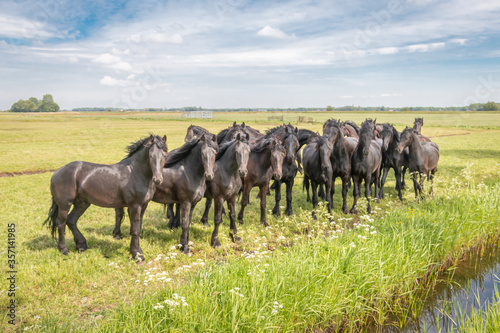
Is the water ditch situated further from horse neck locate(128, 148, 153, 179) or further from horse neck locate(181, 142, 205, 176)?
horse neck locate(128, 148, 153, 179)

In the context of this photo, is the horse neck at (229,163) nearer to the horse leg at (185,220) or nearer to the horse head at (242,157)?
the horse head at (242,157)

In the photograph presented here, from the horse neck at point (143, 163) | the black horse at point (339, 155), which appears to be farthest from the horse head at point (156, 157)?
the black horse at point (339, 155)

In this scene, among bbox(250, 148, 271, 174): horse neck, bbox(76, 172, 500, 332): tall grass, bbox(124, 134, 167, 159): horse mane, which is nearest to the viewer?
bbox(76, 172, 500, 332): tall grass

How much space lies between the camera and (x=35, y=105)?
5344 inches

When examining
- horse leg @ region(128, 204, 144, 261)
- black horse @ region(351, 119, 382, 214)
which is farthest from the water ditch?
horse leg @ region(128, 204, 144, 261)

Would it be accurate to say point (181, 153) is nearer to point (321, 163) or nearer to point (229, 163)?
point (229, 163)

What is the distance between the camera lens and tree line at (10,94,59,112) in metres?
130

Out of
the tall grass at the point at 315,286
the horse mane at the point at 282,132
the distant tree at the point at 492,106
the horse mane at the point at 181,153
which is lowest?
the tall grass at the point at 315,286

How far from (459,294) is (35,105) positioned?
16432 cm

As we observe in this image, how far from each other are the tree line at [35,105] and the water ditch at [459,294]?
15750 cm

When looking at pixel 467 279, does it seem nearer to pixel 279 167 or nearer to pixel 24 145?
pixel 279 167

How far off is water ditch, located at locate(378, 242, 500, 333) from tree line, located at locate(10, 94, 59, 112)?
157 metres

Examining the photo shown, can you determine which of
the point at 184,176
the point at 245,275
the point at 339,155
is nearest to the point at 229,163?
the point at 184,176

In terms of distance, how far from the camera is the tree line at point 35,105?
425 ft
